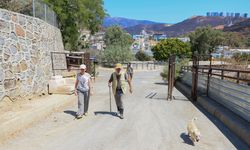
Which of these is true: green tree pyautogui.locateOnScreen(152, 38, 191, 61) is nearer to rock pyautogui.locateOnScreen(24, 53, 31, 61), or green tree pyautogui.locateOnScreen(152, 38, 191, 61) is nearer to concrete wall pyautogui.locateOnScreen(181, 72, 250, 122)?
concrete wall pyautogui.locateOnScreen(181, 72, 250, 122)

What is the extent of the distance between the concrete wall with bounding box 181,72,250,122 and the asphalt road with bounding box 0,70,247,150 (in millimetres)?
666

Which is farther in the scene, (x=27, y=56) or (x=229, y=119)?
(x=27, y=56)

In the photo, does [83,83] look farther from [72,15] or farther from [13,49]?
[72,15]

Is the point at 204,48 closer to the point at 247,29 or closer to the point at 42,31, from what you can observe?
the point at 42,31

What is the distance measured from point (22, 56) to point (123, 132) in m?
5.29

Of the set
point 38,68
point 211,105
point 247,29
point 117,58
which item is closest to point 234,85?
point 211,105

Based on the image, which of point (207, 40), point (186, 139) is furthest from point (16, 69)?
point (207, 40)

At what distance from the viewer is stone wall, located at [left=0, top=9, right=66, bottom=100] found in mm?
9898

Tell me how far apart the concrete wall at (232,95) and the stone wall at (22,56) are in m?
6.69

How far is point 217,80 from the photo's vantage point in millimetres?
11438

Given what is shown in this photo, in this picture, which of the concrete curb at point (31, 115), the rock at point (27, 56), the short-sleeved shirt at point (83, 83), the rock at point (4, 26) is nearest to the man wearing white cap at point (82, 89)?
the short-sleeved shirt at point (83, 83)

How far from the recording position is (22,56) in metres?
11.2

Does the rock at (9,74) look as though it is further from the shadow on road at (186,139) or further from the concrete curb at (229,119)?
the concrete curb at (229,119)

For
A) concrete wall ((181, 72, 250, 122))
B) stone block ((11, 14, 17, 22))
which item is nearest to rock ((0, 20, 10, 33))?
stone block ((11, 14, 17, 22))
